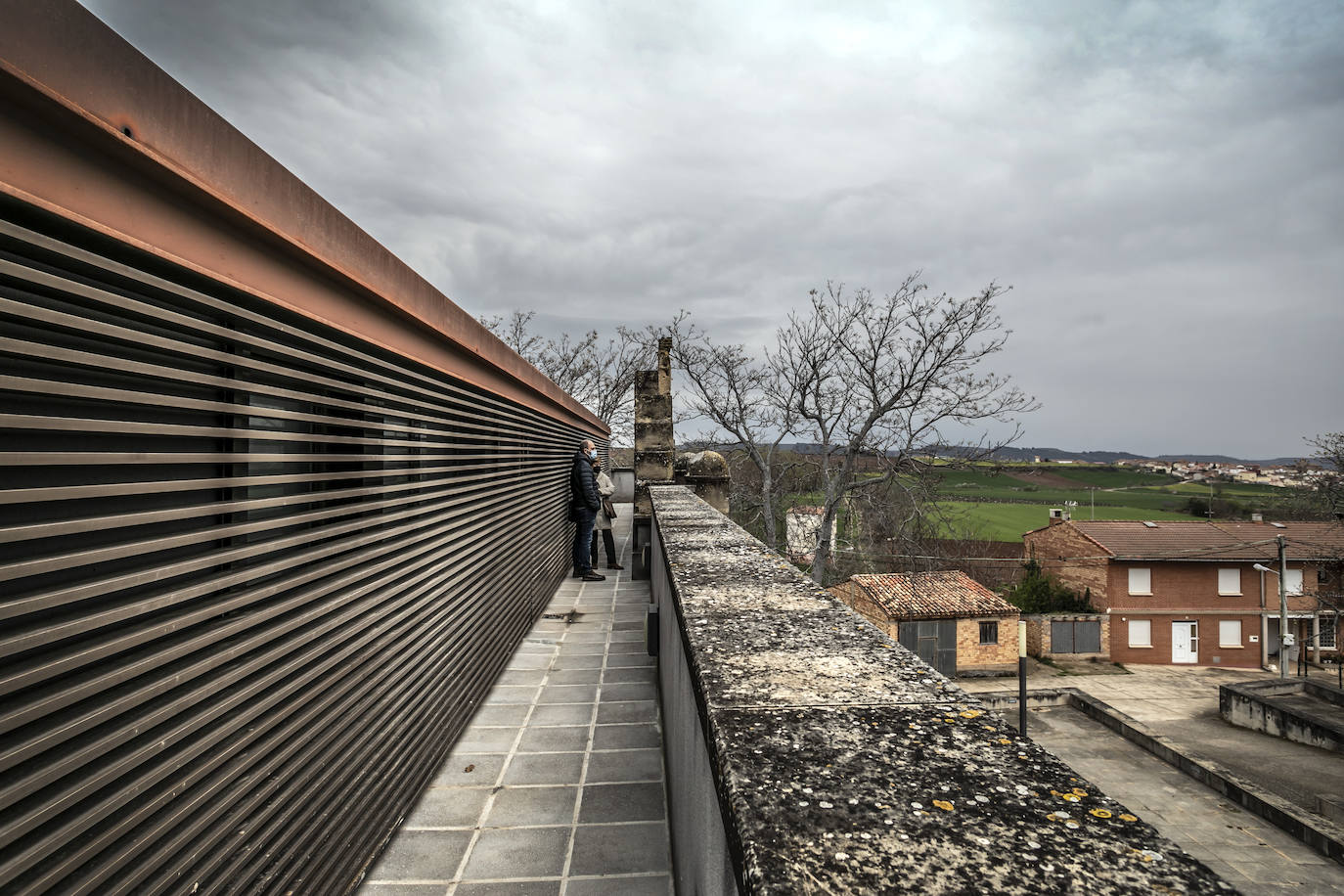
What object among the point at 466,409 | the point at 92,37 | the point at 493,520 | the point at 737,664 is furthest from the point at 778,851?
the point at 493,520

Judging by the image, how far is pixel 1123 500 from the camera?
2469 inches

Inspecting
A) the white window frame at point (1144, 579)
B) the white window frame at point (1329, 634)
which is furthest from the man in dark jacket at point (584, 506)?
the white window frame at point (1329, 634)

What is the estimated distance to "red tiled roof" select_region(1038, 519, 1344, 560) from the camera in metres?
33.4

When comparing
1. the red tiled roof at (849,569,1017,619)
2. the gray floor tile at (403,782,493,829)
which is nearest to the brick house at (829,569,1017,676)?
the red tiled roof at (849,569,1017,619)

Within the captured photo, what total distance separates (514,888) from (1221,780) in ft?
61.5

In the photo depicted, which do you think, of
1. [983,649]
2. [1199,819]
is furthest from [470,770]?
[983,649]

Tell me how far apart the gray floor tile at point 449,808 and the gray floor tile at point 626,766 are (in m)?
0.60

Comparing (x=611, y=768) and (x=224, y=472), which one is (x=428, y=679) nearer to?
(x=611, y=768)

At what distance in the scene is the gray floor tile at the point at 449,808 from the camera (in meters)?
3.14

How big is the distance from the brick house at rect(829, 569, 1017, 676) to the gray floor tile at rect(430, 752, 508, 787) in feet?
80.4

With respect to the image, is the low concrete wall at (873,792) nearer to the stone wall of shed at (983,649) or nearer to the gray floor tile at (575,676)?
the gray floor tile at (575,676)

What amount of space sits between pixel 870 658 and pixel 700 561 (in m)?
1.69

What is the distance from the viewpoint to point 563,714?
448 centimetres

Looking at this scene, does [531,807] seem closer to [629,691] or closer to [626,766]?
[626,766]
